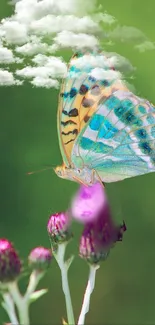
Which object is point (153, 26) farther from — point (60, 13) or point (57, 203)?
point (57, 203)

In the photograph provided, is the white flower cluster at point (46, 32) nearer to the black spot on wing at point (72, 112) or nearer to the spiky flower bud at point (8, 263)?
the black spot on wing at point (72, 112)

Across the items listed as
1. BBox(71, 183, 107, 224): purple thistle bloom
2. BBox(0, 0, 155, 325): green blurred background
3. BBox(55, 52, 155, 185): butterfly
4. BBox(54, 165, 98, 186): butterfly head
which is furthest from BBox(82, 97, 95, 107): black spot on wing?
BBox(0, 0, 155, 325): green blurred background

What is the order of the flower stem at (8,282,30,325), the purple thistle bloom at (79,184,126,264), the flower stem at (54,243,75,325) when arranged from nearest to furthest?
1. the flower stem at (8,282,30,325)
2. the flower stem at (54,243,75,325)
3. the purple thistle bloom at (79,184,126,264)

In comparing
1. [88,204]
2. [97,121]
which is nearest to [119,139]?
[97,121]

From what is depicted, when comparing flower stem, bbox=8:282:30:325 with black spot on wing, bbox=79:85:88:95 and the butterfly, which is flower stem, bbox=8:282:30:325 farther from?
black spot on wing, bbox=79:85:88:95

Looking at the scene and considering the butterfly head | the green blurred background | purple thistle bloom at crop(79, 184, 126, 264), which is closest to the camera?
purple thistle bloom at crop(79, 184, 126, 264)

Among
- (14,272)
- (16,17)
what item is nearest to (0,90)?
(16,17)

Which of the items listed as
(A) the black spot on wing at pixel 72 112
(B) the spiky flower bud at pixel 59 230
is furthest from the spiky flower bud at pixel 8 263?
(A) the black spot on wing at pixel 72 112
